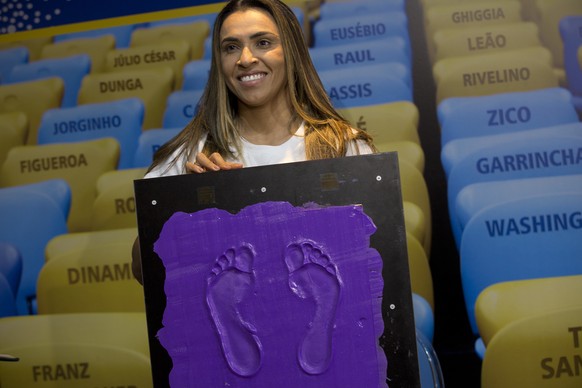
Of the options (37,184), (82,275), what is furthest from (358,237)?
(37,184)

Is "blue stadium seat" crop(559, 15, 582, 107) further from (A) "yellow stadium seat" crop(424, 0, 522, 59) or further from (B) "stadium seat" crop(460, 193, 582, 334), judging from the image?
(B) "stadium seat" crop(460, 193, 582, 334)

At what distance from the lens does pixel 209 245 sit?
5.15 ft

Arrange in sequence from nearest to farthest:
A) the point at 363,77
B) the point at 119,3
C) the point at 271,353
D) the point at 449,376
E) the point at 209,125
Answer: the point at 271,353
the point at 209,125
the point at 449,376
the point at 363,77
the point at 119,3

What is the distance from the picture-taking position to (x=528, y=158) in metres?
2.47

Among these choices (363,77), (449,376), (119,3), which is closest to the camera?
(449,376)

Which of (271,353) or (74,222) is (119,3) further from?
(271,353)

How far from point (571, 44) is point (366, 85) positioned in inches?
25.5

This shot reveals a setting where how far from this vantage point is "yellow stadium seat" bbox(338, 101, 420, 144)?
2.60 metres

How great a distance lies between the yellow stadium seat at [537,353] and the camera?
2176 mm

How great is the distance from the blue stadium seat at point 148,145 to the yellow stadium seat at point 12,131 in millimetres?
445

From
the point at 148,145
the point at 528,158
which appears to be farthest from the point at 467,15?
the point at 148,145

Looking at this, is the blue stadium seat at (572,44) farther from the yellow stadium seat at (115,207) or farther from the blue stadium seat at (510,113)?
the yellow stadium seat at (115,207)

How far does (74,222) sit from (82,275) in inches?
8.2

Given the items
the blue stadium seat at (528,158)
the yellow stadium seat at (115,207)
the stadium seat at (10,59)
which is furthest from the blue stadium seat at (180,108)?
the blue stadium seat at (528,158)
